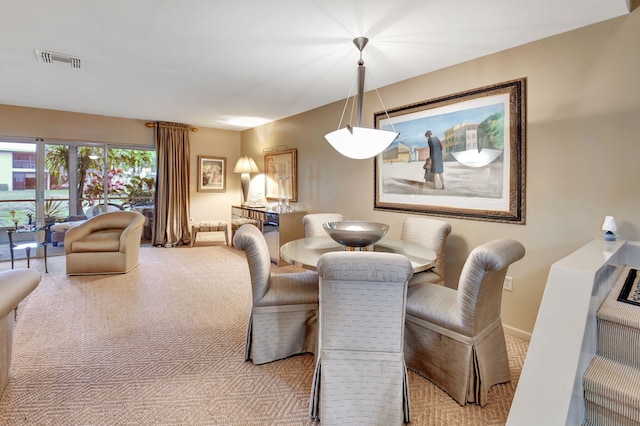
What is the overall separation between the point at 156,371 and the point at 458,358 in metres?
1.88

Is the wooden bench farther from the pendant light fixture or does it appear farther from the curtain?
the pendant light fixture

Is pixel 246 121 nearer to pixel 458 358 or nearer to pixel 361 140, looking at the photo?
pixel 361 140

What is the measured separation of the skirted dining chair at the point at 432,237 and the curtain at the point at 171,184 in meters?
4.72

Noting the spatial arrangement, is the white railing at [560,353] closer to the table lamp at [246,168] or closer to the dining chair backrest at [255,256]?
Result: the dining chair backrest at [255,256]

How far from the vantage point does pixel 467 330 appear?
1.77 m

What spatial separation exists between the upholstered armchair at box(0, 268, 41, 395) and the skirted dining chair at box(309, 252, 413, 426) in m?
1.62

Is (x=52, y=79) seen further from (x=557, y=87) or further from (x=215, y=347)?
(x=557, y=87)

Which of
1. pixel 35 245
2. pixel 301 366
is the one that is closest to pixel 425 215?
pixel 301 366

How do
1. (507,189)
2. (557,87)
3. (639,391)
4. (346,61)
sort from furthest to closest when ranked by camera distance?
(346,61), (507,189), (557,87), (639,391)

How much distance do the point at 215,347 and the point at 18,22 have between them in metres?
2.74

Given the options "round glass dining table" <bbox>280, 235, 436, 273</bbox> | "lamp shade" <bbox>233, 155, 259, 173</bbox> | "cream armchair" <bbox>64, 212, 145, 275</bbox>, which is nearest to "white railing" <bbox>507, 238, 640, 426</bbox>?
"round glass dining table" <bbox>280, 235, 436, 273</bbox>

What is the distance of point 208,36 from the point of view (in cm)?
249

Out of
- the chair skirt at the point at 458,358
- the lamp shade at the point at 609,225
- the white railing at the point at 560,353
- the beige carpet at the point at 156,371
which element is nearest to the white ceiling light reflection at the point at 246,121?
the beige carpet at the point at 156,371

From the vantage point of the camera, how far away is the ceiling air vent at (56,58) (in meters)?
2.86
